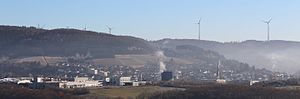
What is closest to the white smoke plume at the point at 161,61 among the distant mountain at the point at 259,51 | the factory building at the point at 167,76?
the factory building at the point at 167,76

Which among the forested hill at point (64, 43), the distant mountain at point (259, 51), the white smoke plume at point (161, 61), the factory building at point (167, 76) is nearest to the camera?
the factory building at point (167, 76)

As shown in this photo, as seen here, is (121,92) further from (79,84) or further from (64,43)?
(64,43)

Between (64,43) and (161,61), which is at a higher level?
(64,43)

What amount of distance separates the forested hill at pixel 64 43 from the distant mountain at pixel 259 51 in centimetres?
2151

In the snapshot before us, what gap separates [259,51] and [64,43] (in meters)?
60.0

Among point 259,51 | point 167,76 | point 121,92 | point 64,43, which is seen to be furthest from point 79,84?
point 259,51

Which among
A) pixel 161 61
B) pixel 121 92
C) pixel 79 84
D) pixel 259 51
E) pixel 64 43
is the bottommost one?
pixel 121 92

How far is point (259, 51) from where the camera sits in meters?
158

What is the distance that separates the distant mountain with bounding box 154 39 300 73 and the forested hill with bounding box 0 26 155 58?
70.6 feet

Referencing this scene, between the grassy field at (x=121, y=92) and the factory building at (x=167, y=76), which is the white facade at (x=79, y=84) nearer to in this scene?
the grassy field at (x=121, y=92)

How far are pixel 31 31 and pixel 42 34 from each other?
197 inches

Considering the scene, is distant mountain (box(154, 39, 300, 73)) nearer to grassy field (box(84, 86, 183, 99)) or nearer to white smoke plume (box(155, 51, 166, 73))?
white smoke plume (box(155, 51, 166, 73))

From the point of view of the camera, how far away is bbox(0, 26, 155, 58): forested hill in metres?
101

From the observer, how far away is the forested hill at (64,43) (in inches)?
3991
